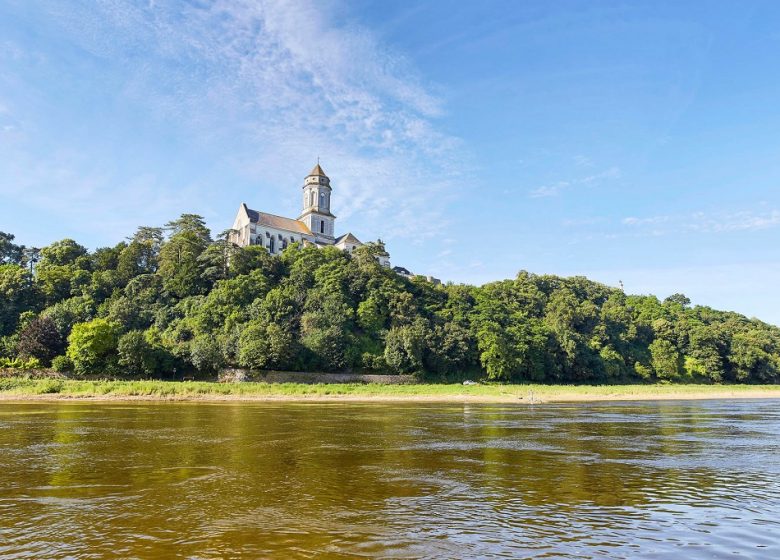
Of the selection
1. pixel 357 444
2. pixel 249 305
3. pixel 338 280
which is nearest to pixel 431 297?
pixel 338 280

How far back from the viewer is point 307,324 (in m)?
74.9

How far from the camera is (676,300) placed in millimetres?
138125

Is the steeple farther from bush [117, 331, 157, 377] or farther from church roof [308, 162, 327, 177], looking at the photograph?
bush [117, 331, 157, 377]

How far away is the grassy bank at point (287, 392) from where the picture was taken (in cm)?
4756

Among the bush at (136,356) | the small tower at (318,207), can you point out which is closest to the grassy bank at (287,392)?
the bush at (136,356)

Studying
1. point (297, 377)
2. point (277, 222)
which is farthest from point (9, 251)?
point (297, 377)

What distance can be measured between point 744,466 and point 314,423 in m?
19.1

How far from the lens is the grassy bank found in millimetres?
47562

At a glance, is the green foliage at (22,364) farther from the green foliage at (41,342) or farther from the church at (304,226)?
the church at (304,226)

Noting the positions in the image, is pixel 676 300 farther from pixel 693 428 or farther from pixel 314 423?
pixel 314 423

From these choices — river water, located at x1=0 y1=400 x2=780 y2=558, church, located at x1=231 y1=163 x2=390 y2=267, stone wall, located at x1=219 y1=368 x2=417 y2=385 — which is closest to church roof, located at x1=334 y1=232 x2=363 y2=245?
church, located at x1=231 y1=163 x2=390 y2=267

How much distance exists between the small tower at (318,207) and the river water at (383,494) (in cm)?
10155

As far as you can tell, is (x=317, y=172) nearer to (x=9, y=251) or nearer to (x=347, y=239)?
(x=347, y=239)

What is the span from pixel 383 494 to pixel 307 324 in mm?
64059
